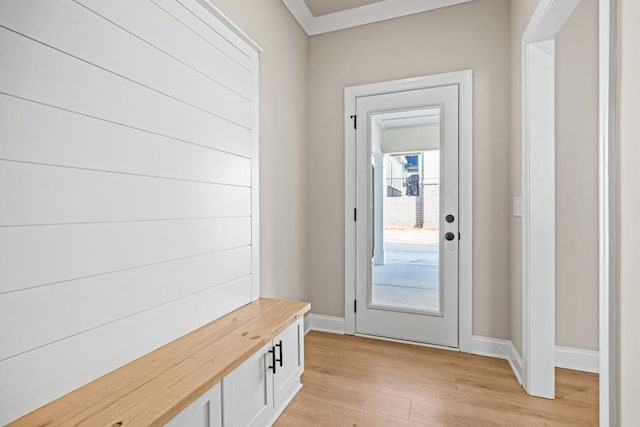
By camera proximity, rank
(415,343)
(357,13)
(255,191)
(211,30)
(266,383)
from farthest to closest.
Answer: (357,13)
(415,343)
(255,191)
(211,30)
(266,383)

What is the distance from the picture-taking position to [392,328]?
271 centimetres

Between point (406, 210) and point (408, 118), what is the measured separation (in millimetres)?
758

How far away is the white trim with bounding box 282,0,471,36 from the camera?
2570mm

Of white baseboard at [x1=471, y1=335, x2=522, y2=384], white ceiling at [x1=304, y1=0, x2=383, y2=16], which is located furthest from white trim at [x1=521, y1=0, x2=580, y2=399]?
white ceiling at [x1=304, y1=0, x2=383, y2=16]

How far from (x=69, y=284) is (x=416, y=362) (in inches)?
83.7

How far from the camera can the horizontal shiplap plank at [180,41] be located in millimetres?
1212

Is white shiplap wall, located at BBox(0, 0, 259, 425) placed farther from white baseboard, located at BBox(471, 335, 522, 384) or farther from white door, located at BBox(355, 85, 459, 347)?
white baseboard, located at BBox(471, 335, 522, 384)

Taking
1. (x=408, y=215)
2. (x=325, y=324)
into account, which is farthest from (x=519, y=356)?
(x=325, y=324)

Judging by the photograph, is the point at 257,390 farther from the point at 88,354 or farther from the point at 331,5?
the point at 331,5

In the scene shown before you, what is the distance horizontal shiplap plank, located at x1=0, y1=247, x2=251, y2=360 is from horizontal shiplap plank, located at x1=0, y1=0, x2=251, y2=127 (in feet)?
2.50

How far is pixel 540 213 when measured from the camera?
187 centimetres

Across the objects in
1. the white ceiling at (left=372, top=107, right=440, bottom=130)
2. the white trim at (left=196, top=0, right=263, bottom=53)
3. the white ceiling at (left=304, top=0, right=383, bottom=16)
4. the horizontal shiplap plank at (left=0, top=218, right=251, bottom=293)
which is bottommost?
the horizontal shiplap plank at (left=0, top=218, right=251, bottom=293)

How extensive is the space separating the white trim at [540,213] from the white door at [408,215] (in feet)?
2.08

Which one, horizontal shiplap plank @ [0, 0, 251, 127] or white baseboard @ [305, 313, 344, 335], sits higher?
horizontal shiplap plank @ [0, 0, 251, 127]
